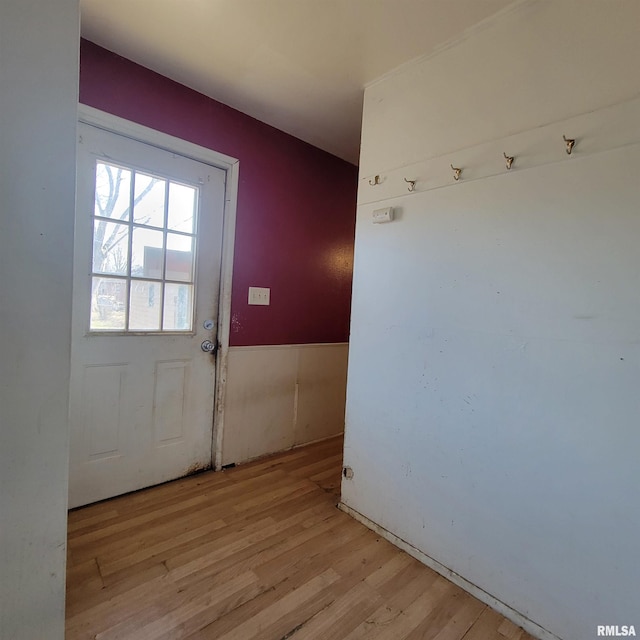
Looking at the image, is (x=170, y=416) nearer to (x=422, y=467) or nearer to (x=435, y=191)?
(x=422, y=467)

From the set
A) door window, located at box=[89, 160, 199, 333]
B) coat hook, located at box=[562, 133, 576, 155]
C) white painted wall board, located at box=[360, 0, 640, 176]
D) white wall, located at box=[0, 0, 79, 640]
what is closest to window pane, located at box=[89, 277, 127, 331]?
door window, located at box=[89, 160, 199, 333]

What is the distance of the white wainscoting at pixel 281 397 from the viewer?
2.49 meters

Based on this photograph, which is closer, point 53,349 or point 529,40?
point 53,349

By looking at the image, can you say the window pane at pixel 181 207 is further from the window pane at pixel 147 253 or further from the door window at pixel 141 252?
the window pane at pixel 147 253

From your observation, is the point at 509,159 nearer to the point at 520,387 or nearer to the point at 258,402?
the point at 520,387

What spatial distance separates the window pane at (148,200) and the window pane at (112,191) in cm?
5

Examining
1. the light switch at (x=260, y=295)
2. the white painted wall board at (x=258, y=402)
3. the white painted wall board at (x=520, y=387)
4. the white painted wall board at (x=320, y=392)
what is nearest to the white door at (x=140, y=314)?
the white painted wall board at (x=258, y=402)

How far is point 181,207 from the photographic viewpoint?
7.14 feet

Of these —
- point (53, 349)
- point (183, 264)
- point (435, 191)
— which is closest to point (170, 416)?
point (183, 264)

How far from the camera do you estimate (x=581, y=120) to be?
1.23 m

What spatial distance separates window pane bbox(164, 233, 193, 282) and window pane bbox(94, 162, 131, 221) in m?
0.28

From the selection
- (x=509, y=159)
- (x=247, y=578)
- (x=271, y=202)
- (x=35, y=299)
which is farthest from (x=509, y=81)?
(x=247, y=578)

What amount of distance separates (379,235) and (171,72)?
4.98 feet

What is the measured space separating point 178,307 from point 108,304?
15.3 inches
